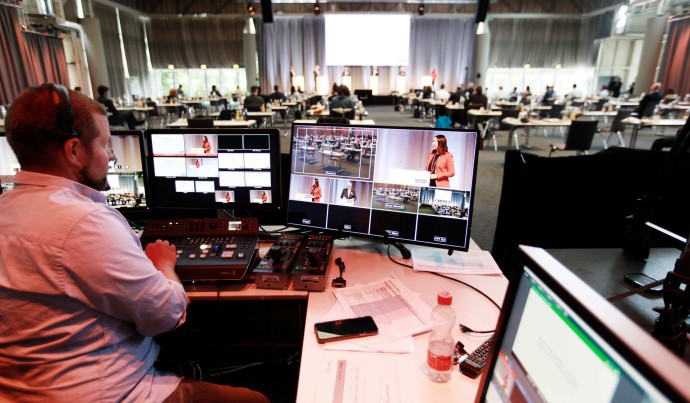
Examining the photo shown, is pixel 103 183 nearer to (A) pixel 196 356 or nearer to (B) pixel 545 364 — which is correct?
(B) pixel 545 364

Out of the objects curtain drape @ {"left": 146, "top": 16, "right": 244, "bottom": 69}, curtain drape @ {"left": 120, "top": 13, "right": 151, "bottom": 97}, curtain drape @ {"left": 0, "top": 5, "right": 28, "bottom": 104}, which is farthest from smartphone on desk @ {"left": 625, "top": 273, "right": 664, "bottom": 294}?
curtain drape @ {"left": 146, "top": 16, "right": 244, "bottom": 69}

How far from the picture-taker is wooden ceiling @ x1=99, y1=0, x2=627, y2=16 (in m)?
15.4

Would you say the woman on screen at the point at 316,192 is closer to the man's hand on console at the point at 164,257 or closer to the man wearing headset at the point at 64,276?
the man's hand on console at the point at 164,257

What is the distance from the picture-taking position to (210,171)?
1715 mm

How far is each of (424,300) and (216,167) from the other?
3.47ft

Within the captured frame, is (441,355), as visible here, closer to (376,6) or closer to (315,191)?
(315,191)

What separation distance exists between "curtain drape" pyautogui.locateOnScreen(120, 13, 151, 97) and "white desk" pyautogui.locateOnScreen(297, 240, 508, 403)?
598 inches

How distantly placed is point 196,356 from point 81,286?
143 cm

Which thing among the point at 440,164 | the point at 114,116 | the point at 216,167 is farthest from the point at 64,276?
the point at 114,116

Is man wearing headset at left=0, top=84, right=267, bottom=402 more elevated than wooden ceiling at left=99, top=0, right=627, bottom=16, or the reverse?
wooden ceiling at left=99, top=0, right=627, bottom=16

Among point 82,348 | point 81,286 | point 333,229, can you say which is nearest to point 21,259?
point 81,286

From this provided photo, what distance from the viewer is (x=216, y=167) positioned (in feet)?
5.61

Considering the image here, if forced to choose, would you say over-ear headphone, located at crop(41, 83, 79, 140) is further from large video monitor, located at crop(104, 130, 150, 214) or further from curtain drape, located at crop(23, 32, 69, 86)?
curtain drape, located at crop(23, 32, 69, 86)

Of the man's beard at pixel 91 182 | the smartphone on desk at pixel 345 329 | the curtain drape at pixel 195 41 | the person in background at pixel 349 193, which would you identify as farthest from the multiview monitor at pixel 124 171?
the curtain drape at pixel 195 41
